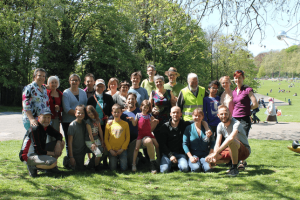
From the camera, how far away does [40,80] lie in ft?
16.7

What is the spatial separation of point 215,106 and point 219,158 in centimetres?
115

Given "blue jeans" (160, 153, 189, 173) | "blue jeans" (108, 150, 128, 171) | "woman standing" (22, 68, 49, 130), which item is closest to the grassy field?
"blue jeans" (160, 153, 189, 173)

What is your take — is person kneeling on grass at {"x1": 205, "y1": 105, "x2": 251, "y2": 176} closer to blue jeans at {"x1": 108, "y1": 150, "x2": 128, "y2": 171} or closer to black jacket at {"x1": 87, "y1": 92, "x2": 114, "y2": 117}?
blue jeans at {"x1": 108, "y1": 150, "x2": 128, "y2": 171}

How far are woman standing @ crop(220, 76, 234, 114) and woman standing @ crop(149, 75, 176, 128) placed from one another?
112cm

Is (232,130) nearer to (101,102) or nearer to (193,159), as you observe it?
(193,159)

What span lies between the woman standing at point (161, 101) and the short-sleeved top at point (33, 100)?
2.26 metres

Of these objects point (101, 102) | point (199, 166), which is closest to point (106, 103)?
point (101, 102)

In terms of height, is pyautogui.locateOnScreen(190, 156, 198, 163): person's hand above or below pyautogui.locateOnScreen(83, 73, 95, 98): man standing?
below

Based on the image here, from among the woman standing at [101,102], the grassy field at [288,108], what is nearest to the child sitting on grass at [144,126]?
the woman standing at [101,102]

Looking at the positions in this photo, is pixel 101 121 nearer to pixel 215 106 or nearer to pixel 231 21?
pixel 215 106

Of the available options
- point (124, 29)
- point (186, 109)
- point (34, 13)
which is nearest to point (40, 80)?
point (186, 109)

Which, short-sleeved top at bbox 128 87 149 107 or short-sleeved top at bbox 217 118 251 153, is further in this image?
short-sleeved top at bbox 128 87 149 107

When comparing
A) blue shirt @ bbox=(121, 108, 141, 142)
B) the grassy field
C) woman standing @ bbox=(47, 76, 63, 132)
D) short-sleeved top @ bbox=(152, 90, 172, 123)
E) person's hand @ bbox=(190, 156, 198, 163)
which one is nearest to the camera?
person's hand @ bbox=(190, 156, 198, 163)

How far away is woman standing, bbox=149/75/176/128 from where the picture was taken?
5.64m
